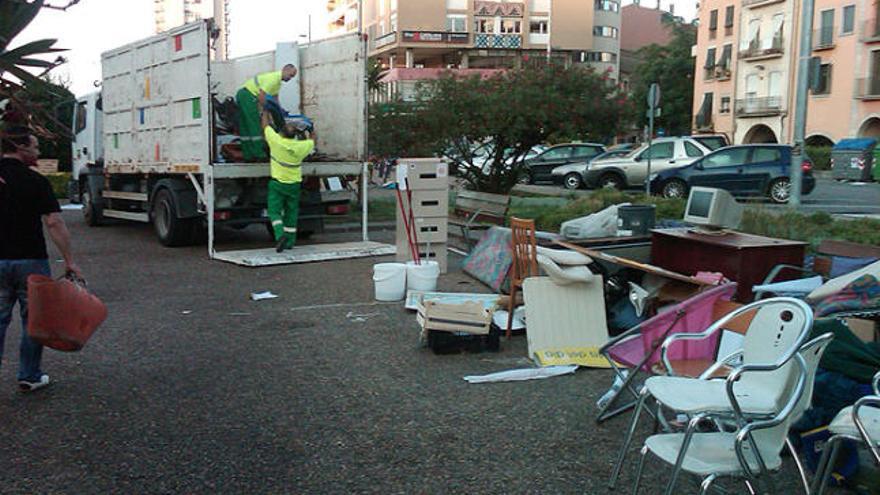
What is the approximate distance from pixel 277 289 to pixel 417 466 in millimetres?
5245

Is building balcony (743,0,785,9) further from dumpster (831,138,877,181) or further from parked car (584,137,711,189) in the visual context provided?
parked car (584,137,711,189)

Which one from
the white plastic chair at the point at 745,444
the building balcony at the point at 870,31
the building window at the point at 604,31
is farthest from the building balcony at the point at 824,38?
the white plastic chair at the point at 745,444

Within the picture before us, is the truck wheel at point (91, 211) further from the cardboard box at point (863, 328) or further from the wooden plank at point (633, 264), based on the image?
the cardboard box at point (863, 328)

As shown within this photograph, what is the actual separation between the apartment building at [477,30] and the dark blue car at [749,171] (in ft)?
→ 159

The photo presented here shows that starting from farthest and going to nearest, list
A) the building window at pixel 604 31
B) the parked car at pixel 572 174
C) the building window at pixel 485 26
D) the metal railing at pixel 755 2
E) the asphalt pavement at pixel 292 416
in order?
1. the building window at pixel 604 31
2. the building window at pixel 485 26
3. the metal railing at pixel 755 2
4. the parked car at pixel 572 174
5. the asphalt pavement at pixel 292 416

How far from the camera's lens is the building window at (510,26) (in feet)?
227

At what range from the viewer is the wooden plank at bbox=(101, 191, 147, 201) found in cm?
1314

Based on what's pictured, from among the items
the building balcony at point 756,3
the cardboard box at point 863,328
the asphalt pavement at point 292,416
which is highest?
the building balcony at point 756,3

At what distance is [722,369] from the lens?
14.1ft

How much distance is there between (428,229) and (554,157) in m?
18.1

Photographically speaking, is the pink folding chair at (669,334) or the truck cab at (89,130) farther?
the truck cab at (89,130)

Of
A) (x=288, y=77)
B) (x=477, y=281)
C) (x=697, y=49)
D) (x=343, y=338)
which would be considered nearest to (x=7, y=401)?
(x=343, y=338)

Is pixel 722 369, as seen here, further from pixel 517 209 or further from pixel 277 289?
pixel 517 209

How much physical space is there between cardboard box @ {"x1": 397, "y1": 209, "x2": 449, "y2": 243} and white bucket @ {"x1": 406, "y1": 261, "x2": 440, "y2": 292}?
1.29m
